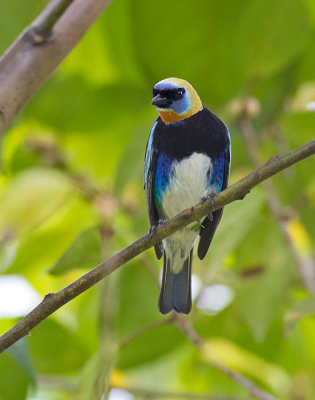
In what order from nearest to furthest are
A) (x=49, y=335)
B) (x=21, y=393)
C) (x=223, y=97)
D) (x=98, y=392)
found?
(x=98, y=392), (x=21, y=393), (x=49, y=335), (x=223, y=97)

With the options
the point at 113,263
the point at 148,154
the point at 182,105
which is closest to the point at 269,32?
the point at 182,105

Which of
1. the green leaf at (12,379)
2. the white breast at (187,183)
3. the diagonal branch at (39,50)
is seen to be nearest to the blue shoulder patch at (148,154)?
the white breast at (187,183)

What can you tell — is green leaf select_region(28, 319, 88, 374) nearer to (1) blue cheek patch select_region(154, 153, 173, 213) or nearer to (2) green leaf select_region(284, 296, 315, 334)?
(1) blue cheek patch select_region(154, 153, 173, 213)

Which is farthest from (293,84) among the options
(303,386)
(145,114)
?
(303,386)

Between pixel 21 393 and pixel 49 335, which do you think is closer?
pixel 21 393

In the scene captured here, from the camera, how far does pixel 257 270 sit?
2967 millimetres

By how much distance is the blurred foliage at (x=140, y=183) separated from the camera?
2.68 metres

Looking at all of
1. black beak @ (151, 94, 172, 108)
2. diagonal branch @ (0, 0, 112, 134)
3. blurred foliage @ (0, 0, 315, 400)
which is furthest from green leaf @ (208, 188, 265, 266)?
diagonal branch @ (0, 0, 112, 134)

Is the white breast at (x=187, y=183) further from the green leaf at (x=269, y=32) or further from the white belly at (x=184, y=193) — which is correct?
the green leaf at (x=269, y=32)

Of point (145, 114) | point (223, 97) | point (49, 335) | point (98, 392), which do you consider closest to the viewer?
point (98, 392)

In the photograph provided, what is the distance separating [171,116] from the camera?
2.51 metres

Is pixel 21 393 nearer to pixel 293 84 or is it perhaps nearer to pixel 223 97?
pixel 223 97

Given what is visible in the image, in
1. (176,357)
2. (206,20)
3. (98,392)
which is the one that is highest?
(206,20)

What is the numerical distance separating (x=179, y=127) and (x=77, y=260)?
651mm
